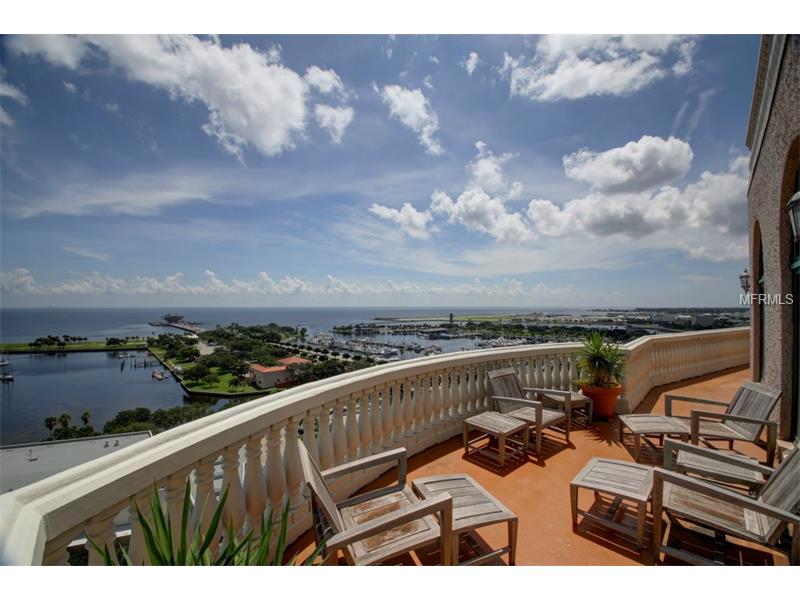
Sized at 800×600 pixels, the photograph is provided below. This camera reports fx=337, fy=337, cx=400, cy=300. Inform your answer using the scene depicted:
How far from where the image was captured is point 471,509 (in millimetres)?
2572

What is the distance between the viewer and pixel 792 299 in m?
4.73

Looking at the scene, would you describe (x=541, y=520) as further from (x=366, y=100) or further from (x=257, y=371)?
(x=257, y=371)

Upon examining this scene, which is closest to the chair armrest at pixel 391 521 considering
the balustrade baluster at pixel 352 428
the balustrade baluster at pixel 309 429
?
the balustrade baluster at pixel 309 429

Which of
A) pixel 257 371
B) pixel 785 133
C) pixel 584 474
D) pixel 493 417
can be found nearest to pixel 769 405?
pixel 584 474

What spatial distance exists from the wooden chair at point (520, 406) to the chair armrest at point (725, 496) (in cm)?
193

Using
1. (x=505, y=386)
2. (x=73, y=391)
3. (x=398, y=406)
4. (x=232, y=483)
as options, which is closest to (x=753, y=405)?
(x=505, y=386)

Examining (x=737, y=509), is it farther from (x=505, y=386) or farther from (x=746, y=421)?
(x=505, y=386)

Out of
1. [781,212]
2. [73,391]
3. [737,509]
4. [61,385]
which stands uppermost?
[781,212]

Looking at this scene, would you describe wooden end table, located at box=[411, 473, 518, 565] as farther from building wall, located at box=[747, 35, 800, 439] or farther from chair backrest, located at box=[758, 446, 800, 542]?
building wall, located at box=[747, 35, 800, 439]

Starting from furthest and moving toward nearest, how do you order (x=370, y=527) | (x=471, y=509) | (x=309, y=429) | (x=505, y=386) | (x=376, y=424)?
(x=505, y=386) → (x=376, y=424) → (x=309, y=429) → (x=471, y=509) → (x=370, y=527)

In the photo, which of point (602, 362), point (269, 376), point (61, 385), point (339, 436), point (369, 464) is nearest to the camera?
point (369, 464)

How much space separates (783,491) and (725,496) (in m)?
0.63

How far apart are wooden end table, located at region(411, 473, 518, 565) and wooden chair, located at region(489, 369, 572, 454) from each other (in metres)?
1.96

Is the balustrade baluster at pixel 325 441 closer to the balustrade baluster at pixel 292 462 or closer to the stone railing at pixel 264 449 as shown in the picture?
the stone railing at pixel 264 449
